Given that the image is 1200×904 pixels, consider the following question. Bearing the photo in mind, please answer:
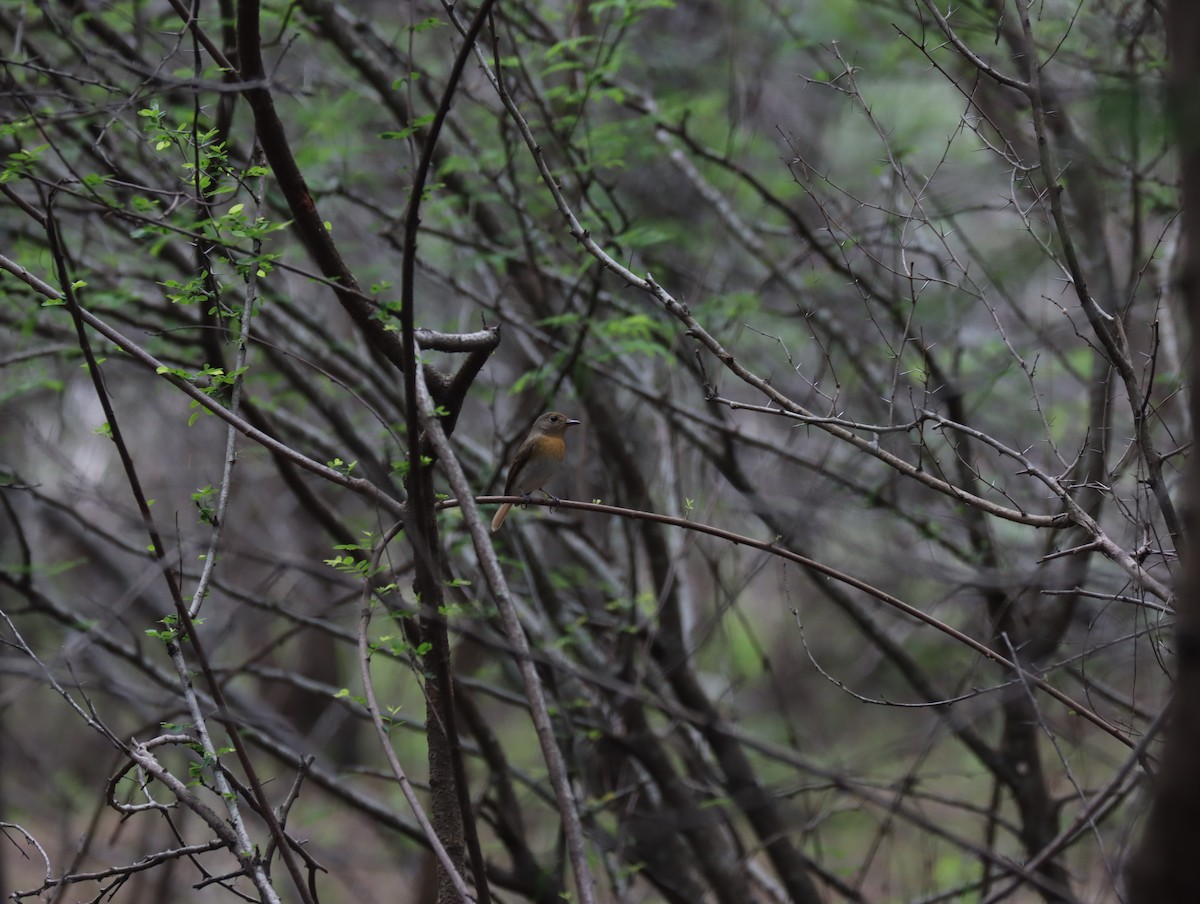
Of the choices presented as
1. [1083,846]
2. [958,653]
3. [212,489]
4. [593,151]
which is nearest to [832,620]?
[958,653]

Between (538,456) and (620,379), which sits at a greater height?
(620,379)

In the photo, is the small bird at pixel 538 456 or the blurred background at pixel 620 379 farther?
the small bird at pixel 538 456

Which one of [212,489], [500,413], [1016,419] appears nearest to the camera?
[212,489]

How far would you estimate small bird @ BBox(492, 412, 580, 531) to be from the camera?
18.1 ft

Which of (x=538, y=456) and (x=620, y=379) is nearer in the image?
(x=620, y=379)

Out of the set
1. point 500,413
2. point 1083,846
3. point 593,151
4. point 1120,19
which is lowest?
point 1083,846

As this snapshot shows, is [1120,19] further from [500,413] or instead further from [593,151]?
[500,413]

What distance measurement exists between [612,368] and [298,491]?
6.69 feet

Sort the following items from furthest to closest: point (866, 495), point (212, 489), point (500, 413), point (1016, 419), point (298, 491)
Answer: point (500, 413) → point (1016, 419) → point (866, 495) → point (298, 491) → point (212, 489)

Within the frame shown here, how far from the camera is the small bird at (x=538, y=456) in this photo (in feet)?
18.1

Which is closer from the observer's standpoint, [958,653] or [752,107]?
[752,107]

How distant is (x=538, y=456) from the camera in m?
5.56

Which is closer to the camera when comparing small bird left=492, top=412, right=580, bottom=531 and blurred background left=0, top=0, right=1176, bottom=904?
blurred background left=0, top=0, right=1176, bottom=904

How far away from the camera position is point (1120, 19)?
4336 mm
